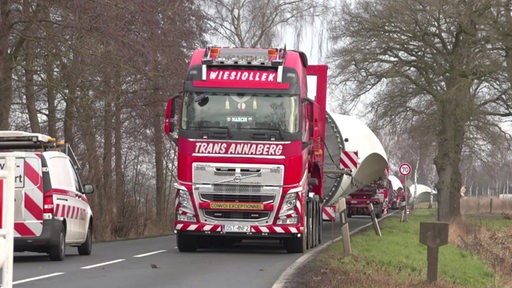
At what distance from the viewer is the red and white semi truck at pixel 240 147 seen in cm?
1744

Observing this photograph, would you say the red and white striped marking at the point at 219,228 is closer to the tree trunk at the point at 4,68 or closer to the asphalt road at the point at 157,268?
the asphalt road at the point at 157,268

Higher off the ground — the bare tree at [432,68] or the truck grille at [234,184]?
the bare tree at [432,68]

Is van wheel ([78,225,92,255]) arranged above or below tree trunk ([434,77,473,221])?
below

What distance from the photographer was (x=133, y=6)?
22.0 meters

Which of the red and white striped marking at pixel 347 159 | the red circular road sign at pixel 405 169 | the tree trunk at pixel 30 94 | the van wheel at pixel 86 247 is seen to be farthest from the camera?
the red circular road sign at pixel 405 169

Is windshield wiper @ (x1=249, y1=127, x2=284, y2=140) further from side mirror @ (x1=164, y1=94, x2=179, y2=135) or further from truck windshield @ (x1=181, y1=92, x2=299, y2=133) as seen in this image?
side mirror @ (x1=164, y1=94, x2=179, y2=135)

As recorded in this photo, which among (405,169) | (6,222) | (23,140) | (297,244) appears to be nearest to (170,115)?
(23,140)

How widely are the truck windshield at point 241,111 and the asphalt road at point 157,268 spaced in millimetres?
2548

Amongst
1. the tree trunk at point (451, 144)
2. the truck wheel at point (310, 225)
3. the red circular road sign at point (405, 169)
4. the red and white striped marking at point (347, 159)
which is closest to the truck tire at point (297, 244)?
the truck wheel at point (310, 225)

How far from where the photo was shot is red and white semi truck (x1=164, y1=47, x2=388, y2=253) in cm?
1744

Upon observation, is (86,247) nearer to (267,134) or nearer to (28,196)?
(28,196)

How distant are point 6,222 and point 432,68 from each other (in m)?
34.3

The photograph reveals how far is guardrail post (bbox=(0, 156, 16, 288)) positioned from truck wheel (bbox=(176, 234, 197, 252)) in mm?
12251

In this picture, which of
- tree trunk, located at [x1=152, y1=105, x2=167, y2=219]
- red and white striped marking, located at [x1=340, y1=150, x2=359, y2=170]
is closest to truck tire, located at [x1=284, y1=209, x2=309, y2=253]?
red and white striped marking, located at [x1=340, y1=150, x2=359, y2=170]
